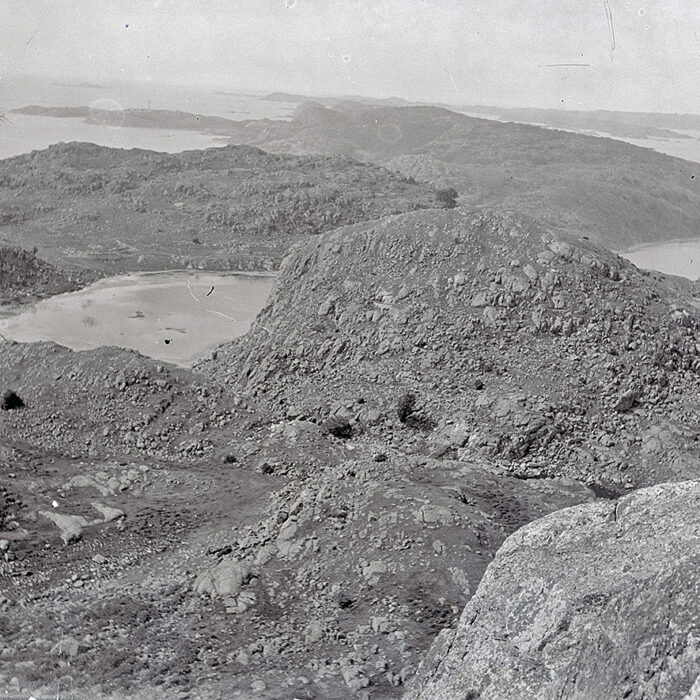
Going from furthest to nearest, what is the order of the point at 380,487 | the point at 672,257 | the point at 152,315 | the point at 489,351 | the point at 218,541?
the point at 672,257 < the point at 152,315 < the point at 489,351 < the point at 380,487 < the point at 218,541

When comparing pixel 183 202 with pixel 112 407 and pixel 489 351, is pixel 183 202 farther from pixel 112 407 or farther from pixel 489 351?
pixel 489 351

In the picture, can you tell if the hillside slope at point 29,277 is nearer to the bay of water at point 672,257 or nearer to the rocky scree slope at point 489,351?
the rocky scree slope at point 489,351

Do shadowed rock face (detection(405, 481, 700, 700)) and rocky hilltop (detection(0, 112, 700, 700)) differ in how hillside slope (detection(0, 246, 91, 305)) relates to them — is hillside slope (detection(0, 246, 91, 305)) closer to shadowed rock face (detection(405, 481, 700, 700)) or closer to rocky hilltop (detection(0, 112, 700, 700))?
rocky hilltop (detection(0, 112, 700, 700))

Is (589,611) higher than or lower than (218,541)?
higher

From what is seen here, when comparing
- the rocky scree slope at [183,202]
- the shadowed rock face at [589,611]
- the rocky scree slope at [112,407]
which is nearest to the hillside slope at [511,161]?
the rocky scree slope at [183,202]

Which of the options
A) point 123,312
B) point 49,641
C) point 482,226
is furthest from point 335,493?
point 123,312

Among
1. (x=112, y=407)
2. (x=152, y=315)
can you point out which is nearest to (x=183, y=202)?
(x=152, y=315)

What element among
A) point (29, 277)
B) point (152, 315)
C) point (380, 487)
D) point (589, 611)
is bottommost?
point (380, 487)
